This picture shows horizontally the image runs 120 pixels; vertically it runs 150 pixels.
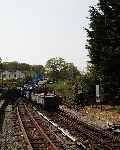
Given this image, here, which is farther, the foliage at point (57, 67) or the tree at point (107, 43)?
the foliage at point (57, 67)

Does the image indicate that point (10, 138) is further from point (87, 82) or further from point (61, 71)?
point (61, 71)

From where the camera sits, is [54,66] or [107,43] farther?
[54,66]

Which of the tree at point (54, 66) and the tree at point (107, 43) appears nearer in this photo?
the tree at point (107, 43)

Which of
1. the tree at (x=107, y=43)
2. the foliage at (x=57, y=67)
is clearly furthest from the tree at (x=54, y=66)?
the tree at (x=107, y=43)

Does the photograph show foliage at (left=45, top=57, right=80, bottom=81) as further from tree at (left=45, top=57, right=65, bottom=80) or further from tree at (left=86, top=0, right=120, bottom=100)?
tree at (left=86, top=0, right=120, bottom=100)

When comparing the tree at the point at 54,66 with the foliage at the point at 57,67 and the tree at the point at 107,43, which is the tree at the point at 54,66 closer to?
the foliage at the point at 57,67

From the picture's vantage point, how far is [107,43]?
128 ft

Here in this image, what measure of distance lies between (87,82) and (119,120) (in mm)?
20051

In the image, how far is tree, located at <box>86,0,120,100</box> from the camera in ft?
122

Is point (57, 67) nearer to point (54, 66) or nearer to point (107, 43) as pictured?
point (54, 66)

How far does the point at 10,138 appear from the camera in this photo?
21969 mm

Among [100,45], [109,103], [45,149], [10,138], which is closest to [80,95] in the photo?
[109,103]

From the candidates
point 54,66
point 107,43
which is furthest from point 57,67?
point 107,43

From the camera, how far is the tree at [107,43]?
37188 millimetres
